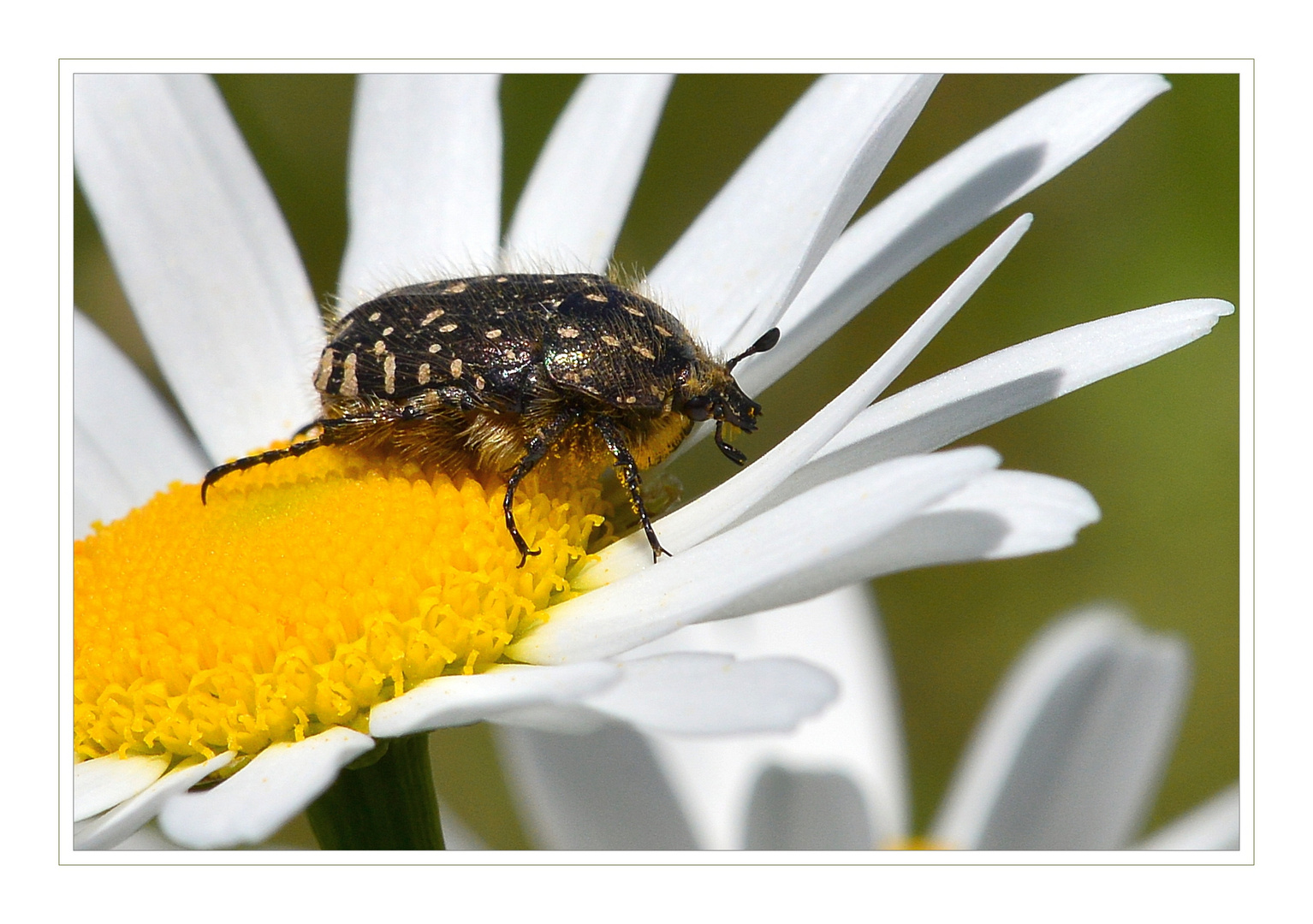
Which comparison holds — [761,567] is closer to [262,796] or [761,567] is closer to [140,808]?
[262,796]

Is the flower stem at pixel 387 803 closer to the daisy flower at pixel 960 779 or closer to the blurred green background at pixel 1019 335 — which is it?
the daisy flower at pixel 960 779

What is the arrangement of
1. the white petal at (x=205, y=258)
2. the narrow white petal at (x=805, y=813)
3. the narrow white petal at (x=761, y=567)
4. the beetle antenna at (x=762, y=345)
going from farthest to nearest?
1. the white petal at (x=205, y=258)
2. the narrow white petal at (x=805, y=813)
3. the beetle antenna at (x=762, y=345)
4. the narrow white petal at (x=761, y=567)

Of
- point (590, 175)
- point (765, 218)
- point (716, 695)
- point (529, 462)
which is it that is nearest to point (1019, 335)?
point (765, 218)

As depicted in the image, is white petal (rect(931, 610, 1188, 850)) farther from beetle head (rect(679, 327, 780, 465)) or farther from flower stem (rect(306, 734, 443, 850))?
flower stem (rect(306, 734, 443, 850))

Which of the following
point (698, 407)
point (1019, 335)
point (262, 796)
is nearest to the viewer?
point (262, 796)

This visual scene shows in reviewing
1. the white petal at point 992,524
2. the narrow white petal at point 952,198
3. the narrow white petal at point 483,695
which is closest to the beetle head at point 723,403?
the narrow white petal at point 952,198

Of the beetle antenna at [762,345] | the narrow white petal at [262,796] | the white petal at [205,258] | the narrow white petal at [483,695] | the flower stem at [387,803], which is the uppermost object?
the white petal at [205,258]
